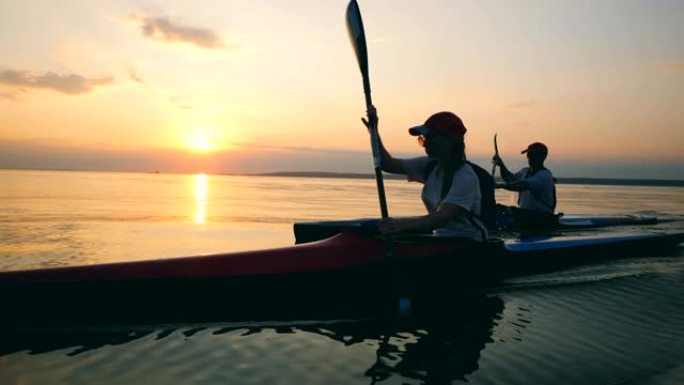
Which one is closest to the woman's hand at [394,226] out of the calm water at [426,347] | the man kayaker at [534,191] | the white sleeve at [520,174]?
the calm water at [426,347]

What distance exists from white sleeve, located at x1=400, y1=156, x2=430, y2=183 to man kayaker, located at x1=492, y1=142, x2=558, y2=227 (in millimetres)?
5002

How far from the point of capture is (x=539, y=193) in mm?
10117

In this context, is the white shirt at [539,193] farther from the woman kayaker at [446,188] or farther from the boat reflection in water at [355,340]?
the boat reflection in water at [355,340]

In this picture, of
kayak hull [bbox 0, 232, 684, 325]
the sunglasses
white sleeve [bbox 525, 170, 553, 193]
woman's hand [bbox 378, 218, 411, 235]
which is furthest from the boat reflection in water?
white sleeve [bbox 525, 170, 553, 193]

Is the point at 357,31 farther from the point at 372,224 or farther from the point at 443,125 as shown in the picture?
the point at 372,224

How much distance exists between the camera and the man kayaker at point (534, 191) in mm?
9870

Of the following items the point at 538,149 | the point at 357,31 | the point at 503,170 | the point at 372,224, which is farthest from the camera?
the point at 503,170

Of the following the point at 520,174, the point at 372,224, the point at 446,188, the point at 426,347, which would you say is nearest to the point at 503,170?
the point at 520,174

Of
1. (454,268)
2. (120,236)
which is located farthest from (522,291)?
(120,236)

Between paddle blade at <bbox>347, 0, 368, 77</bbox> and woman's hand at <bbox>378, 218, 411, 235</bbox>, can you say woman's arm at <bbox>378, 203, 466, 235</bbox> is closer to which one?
woman's hand at <bbox>378, 218, 411, 235</bbox>

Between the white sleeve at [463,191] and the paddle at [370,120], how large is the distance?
72 centimetres

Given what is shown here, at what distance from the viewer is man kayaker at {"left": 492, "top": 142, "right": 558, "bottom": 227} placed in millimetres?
9870

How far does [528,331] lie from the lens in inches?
178

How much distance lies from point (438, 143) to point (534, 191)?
246 inches
